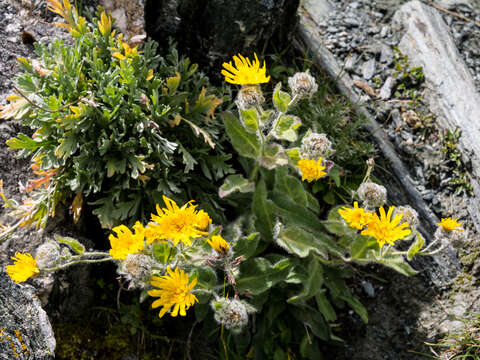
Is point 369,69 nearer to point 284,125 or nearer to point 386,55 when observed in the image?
point 386,55

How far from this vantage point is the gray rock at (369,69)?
13.7 ft

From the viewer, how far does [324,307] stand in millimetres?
3172

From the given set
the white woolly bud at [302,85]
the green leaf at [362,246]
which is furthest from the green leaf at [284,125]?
the green leaf at [362,246]

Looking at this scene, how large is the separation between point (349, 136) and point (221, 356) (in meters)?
2.12

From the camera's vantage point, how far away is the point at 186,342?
11.4 ft

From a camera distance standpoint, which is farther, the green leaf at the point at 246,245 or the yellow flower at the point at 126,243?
the green leaf at the point at 246,245

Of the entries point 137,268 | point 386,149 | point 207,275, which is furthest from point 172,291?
point 386,149

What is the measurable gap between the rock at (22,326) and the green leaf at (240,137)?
166 centimetres

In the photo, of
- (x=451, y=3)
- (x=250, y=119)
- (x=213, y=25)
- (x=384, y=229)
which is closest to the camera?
(x=384, y=229)

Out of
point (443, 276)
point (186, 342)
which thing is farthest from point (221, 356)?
point (443, 276)

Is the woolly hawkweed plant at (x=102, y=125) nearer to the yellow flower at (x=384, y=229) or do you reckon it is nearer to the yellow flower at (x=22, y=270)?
the yellow flower at (x=22, y=270)

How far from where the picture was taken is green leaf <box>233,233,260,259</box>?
2951 millimetres

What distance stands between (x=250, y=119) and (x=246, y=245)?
878mm

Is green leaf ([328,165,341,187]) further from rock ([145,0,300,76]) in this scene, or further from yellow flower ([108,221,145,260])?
yellow flower ([108,221,145,260])
